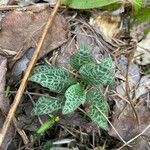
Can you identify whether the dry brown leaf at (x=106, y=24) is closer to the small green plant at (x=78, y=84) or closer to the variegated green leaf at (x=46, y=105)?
the small green plant at (x=78, y=84)

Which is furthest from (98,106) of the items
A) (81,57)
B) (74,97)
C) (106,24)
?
(106,24)

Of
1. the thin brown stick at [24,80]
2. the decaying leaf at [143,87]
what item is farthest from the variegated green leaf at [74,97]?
the decaying leaf at [143,87]

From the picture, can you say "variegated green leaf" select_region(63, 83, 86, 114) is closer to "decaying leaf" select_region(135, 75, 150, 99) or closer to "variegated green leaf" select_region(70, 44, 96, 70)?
"variegated green leaf" select_region(70, 44, 96, 70)

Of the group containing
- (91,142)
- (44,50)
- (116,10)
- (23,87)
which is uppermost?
(116,10)

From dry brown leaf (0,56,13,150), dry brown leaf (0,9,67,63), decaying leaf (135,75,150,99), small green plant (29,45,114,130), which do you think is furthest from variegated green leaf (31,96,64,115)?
decaying leaf (135,75,150,99)

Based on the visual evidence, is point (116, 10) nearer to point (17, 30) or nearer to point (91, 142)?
point (17, 30)

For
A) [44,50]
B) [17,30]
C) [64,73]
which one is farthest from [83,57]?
[17,30]

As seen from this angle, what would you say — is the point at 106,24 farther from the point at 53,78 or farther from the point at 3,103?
the point at 3,103

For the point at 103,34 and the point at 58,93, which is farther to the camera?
the point at 103,34
